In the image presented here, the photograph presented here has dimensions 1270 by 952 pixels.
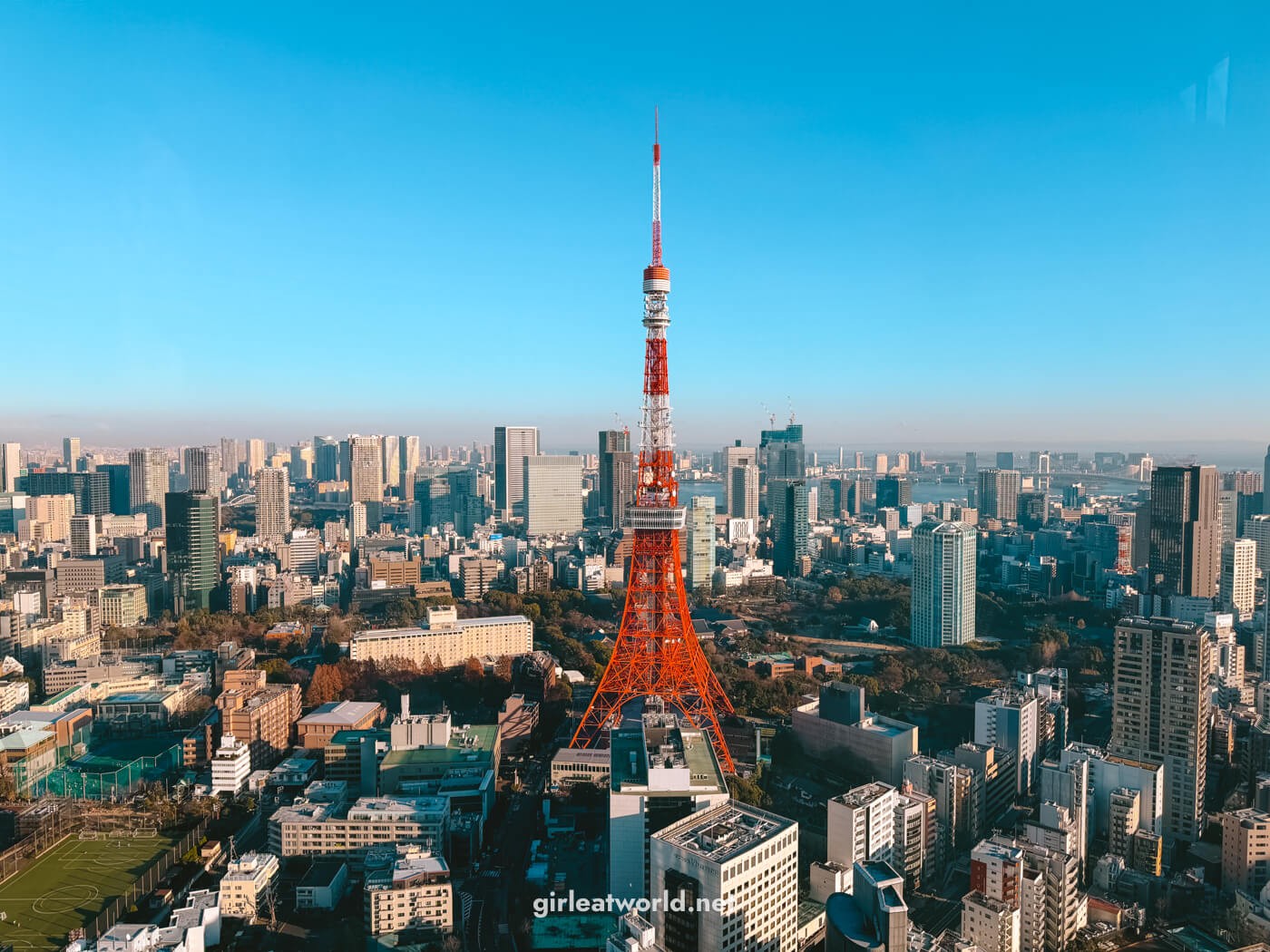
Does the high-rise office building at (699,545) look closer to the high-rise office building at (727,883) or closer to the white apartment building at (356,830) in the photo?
the white apartment building at (356,830)

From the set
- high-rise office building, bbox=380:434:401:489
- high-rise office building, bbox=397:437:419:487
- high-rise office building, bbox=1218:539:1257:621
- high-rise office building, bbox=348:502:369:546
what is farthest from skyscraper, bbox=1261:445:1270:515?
high-rise office building, bbox=397:437:419:487

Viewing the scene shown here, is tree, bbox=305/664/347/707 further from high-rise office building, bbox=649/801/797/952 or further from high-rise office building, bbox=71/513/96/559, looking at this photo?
high-rise office building, bbox=71/513/96/559

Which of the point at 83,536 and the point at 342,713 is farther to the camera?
the point at 83,536

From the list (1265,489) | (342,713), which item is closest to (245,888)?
(342,713)

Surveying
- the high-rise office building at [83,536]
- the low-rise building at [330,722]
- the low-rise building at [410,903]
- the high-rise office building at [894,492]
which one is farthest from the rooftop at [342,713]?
the high-rise office building at [894,492]

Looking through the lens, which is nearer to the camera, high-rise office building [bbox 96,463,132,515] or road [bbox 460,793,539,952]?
road [bbox 460,793,539,952]

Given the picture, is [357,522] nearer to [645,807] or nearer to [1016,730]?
[1016,730]
